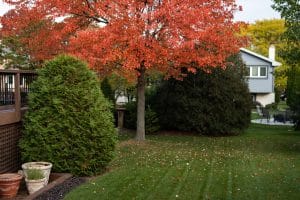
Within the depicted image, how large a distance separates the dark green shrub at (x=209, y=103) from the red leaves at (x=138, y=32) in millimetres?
3667

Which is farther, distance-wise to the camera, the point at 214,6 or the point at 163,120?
the point at 163,120

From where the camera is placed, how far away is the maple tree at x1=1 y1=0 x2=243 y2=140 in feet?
44.5

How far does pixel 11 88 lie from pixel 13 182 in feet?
8.35

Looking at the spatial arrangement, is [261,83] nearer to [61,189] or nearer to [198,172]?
[198,172]

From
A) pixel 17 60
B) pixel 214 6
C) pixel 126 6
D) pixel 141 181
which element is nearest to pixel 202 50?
pixel 214 6

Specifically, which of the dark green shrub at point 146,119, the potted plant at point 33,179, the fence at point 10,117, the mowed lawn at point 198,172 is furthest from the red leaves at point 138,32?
the potted plant at point 33,179

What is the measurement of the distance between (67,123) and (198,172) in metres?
3.08

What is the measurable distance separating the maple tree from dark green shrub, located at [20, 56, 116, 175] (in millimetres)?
3977

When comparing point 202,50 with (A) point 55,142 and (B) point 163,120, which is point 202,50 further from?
(A) point 55,142

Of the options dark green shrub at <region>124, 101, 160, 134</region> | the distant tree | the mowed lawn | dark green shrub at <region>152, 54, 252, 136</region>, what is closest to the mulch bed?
the mowed lawn

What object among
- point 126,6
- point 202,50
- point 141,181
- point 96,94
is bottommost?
point 141,181

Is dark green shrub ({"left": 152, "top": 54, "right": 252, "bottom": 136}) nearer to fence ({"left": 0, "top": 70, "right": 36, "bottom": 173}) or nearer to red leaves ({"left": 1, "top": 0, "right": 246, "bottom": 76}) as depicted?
red leaves ({"left": 1, "top": 0, "right": 246, "bottom": 76})

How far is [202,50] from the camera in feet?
48.7

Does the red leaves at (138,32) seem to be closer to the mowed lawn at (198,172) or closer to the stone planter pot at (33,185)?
the mowed lawn at (198,172)
